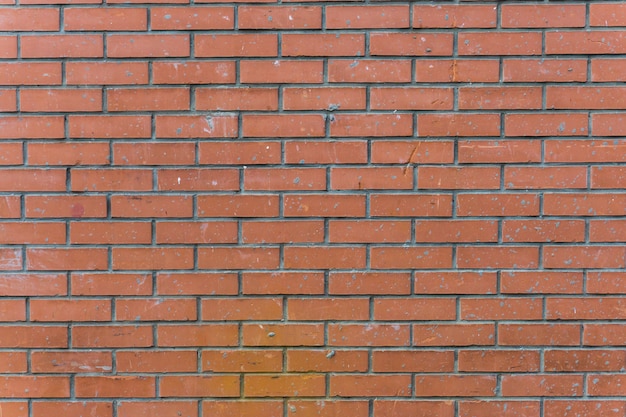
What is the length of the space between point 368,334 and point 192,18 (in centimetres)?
129

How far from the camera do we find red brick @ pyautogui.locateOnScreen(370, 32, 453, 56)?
194 centimetres

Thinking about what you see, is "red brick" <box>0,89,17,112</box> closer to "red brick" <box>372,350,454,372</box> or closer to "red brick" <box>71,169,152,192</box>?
"red brick" <box>71,169,152,192</box>

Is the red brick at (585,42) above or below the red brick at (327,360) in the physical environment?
above

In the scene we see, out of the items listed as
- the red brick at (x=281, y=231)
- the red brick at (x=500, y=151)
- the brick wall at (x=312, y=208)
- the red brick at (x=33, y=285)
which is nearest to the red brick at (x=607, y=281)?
the brick wall at (x=312, y=208)

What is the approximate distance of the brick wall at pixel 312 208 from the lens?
1.94 m

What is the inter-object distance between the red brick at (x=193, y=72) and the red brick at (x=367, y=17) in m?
0.39

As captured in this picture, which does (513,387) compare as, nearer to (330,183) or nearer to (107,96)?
(330,183)

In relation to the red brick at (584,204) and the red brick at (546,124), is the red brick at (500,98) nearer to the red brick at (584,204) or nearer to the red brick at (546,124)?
the red brick at (546,124)

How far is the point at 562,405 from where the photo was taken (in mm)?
2002

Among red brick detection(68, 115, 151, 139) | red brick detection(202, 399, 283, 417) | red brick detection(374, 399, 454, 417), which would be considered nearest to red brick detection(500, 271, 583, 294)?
red brick detection(374, 399, 454, 417)

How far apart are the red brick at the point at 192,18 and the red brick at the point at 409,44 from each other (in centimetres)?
52

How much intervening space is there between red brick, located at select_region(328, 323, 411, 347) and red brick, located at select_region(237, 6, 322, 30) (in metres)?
1.08

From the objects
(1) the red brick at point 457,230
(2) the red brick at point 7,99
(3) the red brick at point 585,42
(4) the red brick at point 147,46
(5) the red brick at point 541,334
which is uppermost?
(3) the red brick at point 585,42

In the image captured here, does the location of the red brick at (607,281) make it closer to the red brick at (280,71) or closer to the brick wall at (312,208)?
the brick wall at (312,208)
